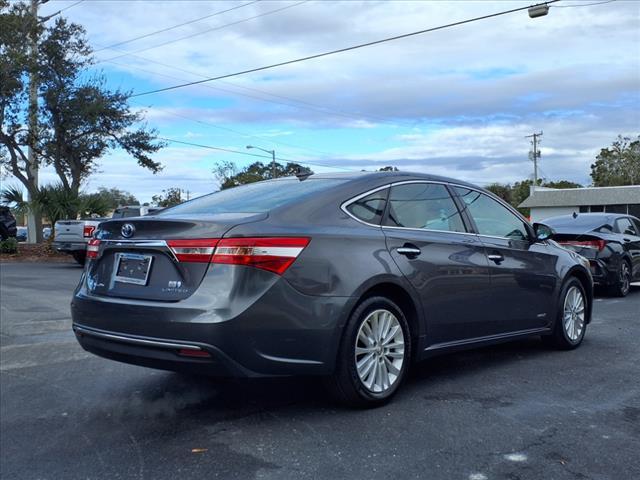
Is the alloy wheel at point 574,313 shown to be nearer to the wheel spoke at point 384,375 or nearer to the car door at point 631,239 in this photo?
the wheel spoke at point 384,375

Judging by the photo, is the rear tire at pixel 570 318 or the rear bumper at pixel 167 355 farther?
the rear tire at pixel 570 318

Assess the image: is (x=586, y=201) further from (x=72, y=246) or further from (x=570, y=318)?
(x=570, y=318)

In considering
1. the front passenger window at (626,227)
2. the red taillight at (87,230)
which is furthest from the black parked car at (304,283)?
the red taillight at (87,230)

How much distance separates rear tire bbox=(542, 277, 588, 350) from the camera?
243 inches

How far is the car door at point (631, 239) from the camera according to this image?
36.8ft

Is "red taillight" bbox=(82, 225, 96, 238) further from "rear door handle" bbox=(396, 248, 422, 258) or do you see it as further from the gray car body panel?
"rear door handle" bbox=(396, 248, 422, 258)

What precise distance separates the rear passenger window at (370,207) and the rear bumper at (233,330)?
0.70 meters

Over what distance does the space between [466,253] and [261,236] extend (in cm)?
198

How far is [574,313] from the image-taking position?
6461 millimetres

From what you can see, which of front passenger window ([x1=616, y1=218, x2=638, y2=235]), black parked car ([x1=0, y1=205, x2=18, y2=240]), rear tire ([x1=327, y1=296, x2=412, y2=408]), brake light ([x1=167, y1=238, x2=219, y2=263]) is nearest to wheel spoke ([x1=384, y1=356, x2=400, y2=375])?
rear tire ([x1=327, y1=296, x2=412, y2=408])

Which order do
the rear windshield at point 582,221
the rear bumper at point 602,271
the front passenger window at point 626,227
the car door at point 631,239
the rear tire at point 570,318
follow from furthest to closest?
the front passenger window at point 626,227 < the car door at point 631,239 < the rear windshield at point 582,221 < the rear bumper at point 602,271 < the rear tire at point 570,318

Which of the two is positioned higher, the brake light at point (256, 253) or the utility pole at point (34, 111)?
the utility pole at point (34, 111)

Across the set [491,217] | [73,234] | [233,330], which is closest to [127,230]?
[233,330]

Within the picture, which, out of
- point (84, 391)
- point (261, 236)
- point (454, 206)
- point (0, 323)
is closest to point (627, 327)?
point (454, 206)
